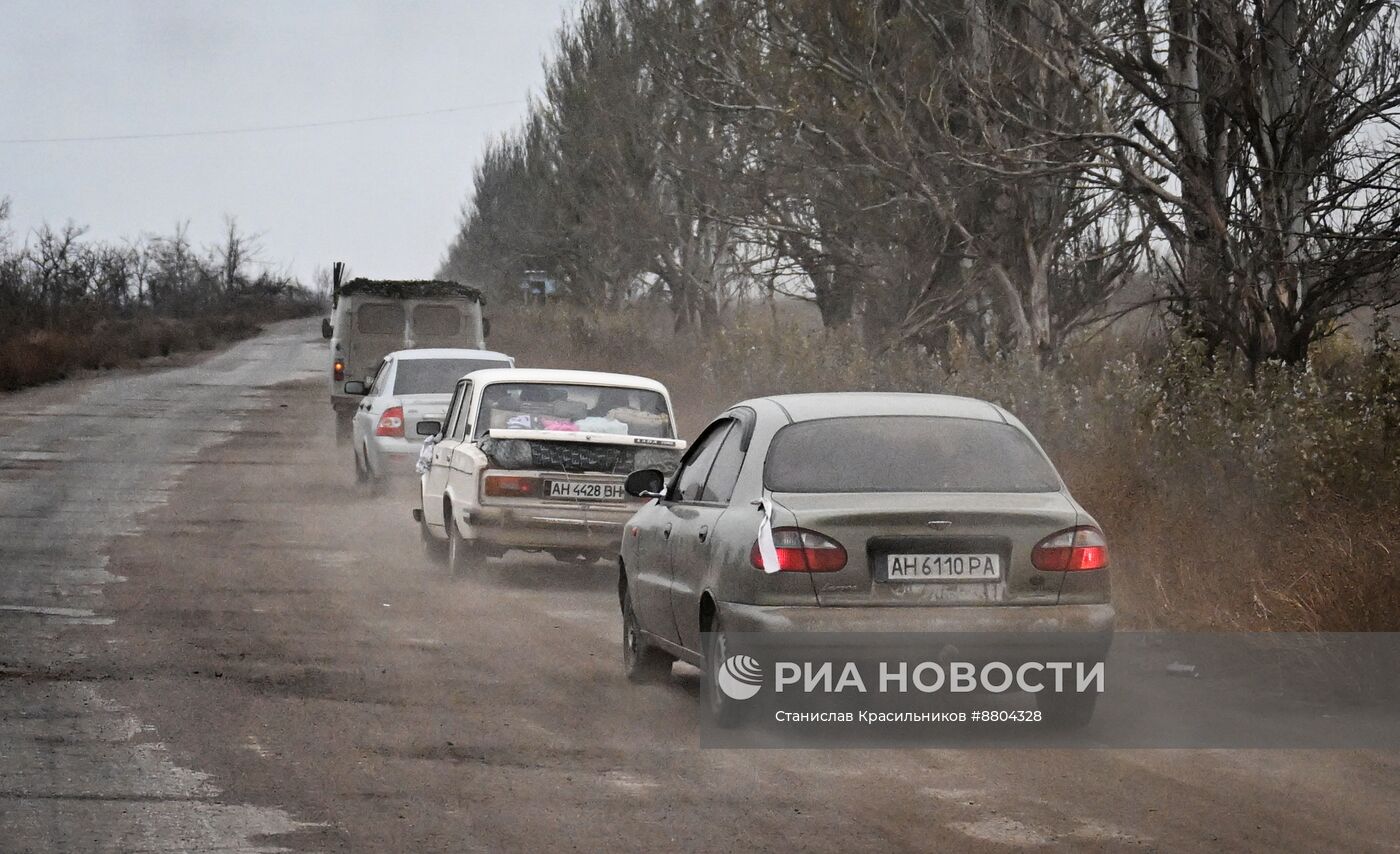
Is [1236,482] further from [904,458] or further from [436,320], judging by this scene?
[436,320]

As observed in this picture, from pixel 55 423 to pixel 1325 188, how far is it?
2436 centimetres

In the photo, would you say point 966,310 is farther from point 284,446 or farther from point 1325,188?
point 1325,188

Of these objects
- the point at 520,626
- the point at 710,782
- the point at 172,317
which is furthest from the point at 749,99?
the point at 172,317

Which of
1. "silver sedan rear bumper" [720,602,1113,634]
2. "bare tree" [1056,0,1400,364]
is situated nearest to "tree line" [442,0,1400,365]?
"bare tree" [1056,0,1400,364]

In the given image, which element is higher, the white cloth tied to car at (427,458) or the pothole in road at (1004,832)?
the white cloth tied to car at (427,458)

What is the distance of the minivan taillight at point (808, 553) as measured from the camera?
7551 mm

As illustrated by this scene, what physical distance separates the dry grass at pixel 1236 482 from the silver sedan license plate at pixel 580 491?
341 cm

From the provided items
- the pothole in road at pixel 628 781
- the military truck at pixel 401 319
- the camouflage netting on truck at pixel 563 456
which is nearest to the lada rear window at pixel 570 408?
the camouflage netting on truck at pixel 563 456

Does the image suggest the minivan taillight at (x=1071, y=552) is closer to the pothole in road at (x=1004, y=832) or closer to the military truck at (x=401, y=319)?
the pothole in road at (x=1004, y=832)

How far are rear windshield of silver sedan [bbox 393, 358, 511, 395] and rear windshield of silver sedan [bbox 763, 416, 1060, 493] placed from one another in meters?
13.2

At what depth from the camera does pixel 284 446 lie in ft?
99.6

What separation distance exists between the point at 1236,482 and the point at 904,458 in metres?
4.91

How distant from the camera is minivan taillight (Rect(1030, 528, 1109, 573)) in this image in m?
7.66

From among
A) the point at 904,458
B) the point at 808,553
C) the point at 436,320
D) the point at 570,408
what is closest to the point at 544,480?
the point at 570,408
